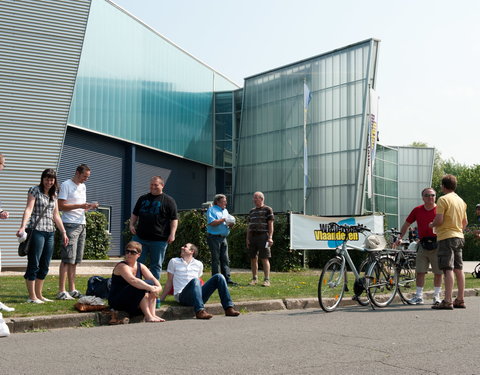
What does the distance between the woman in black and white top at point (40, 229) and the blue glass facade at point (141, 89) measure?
61.4 feet

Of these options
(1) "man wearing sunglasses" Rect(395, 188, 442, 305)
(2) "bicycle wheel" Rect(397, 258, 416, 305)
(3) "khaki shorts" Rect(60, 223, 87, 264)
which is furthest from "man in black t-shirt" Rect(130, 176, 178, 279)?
(2) "bicycle wheel" Rect(397, 258, 416, 305)

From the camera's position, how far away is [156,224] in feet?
27.0

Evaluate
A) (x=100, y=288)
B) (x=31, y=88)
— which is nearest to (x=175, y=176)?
(x=31, y=88)

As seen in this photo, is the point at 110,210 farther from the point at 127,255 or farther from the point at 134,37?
the point at 127,255

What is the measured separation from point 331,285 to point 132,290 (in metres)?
2.98

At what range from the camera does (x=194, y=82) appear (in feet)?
117

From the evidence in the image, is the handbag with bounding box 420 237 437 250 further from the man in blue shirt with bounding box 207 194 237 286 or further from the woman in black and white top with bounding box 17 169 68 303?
the woman in black and white top with bounding box 17 169 68 303

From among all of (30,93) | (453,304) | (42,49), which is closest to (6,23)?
(42,49)

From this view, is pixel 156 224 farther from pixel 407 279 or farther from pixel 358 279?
pixel 407 279

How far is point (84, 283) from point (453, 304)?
6.75 m

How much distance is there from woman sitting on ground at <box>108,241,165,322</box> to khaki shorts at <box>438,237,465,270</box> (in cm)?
443

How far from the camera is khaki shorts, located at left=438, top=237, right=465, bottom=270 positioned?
855 cm

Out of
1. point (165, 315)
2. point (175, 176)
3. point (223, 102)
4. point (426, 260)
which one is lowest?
point (165, 315)

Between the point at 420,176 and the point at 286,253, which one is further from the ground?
the point at 420,176
